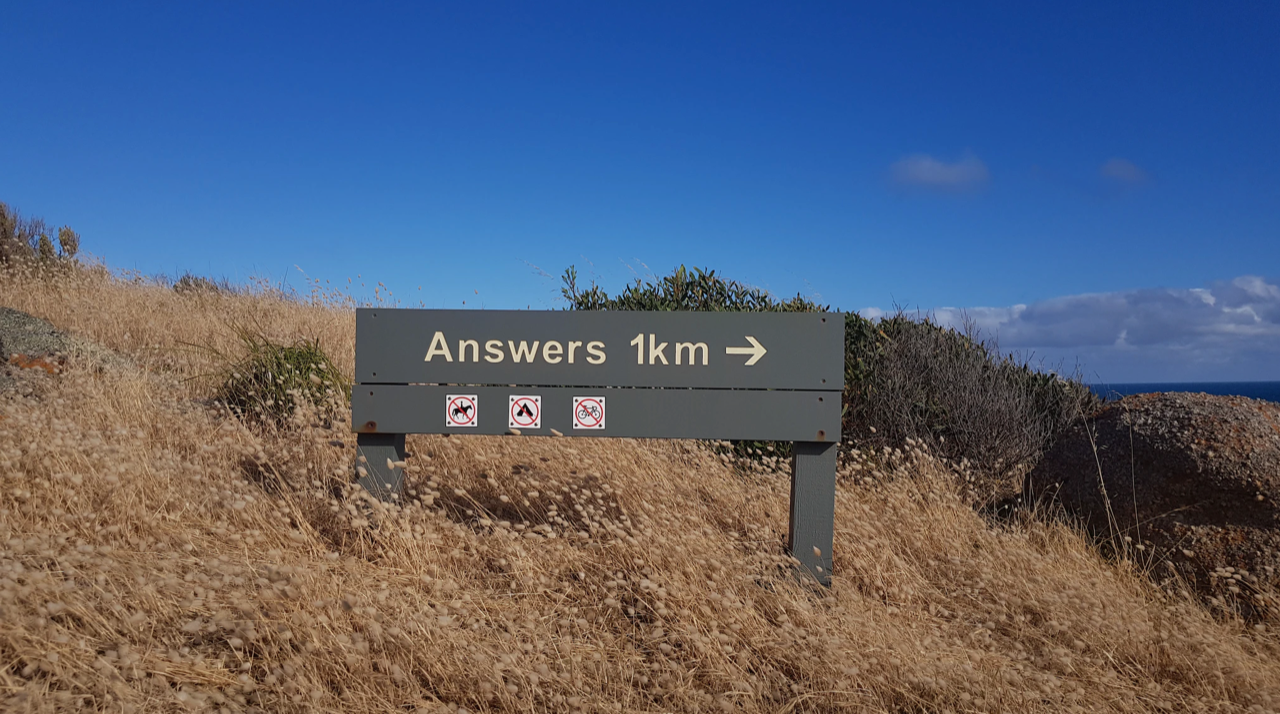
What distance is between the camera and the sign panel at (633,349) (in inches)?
145

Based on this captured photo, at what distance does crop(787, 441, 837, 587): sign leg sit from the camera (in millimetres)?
3643

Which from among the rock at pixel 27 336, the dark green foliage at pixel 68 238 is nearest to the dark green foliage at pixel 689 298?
the rock at pixel 27 336

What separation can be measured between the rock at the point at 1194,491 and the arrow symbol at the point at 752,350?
203 centimetres

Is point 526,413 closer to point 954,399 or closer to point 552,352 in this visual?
point 552,352

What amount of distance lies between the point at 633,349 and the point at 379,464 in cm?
145

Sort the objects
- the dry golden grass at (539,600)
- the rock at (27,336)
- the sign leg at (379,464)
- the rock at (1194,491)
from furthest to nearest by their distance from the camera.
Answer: the rock at (27,336) → the sign leg at (379,464) → the rock at (1194,491) → the dry golden grass at (539,600)

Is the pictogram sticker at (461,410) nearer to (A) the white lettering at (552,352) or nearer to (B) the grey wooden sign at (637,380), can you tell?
(B) the grey wooden sign at (637,380)

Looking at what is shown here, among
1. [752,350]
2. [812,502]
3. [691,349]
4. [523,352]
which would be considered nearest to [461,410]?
[523,352]

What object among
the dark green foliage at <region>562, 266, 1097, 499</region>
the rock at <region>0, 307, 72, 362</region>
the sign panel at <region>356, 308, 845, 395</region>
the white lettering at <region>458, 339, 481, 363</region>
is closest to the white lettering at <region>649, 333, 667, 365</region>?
the sign panel at <region>356, 308, 845, 395</region>

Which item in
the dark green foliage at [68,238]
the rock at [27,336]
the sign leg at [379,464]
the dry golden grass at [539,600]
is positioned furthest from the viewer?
the dark green foliage at [68,238]

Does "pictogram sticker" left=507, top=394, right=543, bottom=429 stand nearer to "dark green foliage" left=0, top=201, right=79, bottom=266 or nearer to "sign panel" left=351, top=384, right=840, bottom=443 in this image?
"sign panel" left=351, top=384, right=840, bottom=443

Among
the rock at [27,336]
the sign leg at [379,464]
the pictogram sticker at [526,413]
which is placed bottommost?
the sign leg at [379,464]

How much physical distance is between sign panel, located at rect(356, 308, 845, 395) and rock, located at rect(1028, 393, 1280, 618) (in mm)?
1710

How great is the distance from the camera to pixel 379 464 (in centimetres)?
388
